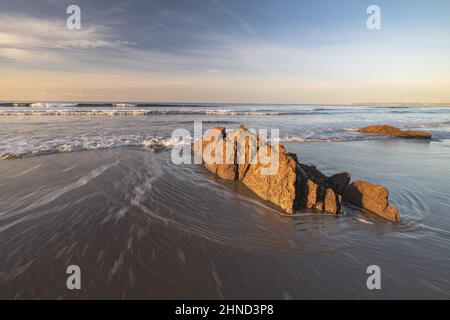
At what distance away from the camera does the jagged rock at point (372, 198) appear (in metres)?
4.43

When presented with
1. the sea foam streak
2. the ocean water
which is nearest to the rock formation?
the ocean water

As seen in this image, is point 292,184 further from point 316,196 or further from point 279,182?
point 316,196

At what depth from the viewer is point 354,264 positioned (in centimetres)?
317

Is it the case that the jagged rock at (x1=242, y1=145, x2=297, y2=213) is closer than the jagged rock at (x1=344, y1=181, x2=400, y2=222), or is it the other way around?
the jagged rock at (x1=344, y1=181, x2=400, y2=222)

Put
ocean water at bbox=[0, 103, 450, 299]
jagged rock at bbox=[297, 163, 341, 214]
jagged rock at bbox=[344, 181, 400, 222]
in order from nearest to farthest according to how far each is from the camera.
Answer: ocean water at bbox=[0, 103, 450, 299] < jagged rock at bbox=[344, 181, 400, 222] < jagged rock at bbox=[297, 163, 341, 214]

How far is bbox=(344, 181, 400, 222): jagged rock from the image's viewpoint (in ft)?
14.5

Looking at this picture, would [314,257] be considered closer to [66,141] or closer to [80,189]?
[80,189]

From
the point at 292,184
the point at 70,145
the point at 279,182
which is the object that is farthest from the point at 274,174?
the point at 70,145

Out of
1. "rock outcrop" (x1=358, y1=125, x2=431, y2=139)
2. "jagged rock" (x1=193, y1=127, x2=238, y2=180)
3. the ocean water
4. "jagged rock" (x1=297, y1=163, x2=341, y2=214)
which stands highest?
"rock outcrop" (x1=358, y1=125, x2=431, y2=139)

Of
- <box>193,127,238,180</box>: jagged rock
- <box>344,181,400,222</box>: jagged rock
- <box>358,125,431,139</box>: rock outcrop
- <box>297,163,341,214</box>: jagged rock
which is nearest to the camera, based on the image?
<box>344,181,400,222</box>: jagged rock

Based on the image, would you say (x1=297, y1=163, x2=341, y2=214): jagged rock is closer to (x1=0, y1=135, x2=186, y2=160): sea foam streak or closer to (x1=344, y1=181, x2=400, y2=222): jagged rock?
(x1=344, y1=181, x2=400, y2=222): jagged rock
